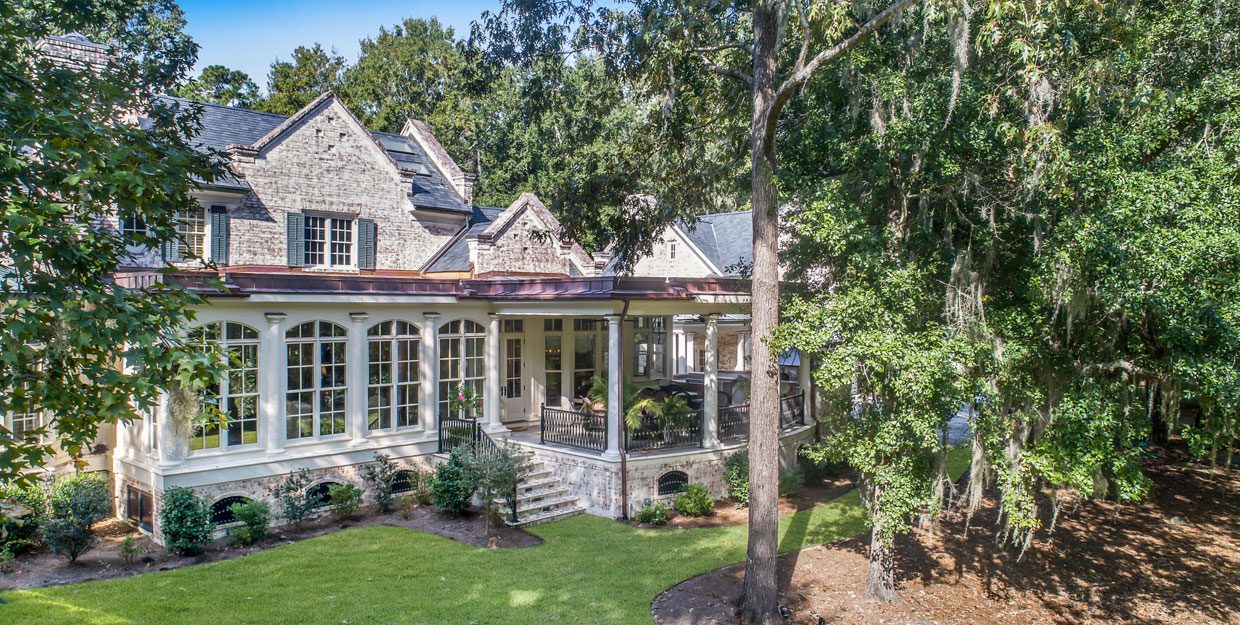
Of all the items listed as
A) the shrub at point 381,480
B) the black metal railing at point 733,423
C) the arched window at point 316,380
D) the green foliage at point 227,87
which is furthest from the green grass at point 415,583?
the green foliage at point 227,87

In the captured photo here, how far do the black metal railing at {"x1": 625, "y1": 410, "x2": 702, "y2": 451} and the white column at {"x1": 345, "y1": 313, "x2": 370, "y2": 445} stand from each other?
5.10 metres

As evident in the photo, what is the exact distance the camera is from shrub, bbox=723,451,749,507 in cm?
1448

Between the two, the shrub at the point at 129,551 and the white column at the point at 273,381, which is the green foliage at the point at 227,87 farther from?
the shrub at the point at 129,551

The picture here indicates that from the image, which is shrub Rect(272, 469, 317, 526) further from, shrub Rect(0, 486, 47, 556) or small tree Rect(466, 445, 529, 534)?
shrub Rect(0, 486, 47, 556)

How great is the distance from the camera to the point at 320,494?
1334 centimetres

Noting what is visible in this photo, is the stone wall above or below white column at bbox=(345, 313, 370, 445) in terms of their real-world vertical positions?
above

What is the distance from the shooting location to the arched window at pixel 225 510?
12.6m

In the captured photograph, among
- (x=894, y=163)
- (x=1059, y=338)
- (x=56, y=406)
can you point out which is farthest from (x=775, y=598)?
(x=56, y=406)

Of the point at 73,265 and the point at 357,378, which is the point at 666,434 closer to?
the point at 357,378

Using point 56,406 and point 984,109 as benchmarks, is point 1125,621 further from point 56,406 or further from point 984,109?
point 56,406

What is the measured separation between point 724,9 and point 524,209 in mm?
11320

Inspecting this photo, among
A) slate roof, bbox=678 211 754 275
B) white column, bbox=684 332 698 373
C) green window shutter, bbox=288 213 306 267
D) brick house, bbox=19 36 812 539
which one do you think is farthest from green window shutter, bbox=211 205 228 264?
white column, bbox=684 332 698 373

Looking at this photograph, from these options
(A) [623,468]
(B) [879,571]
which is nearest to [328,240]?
(A) [623,468]

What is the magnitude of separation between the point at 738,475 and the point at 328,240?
1228cm
